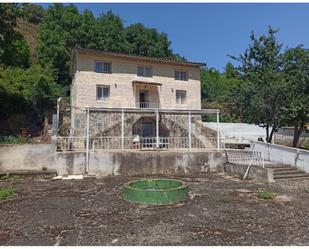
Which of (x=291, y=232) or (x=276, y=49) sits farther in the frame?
(x=276, y=49)

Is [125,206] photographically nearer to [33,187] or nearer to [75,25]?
[33,187]

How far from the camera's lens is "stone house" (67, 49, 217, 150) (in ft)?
75.6

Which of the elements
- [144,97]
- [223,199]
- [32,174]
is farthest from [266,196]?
[144,97]

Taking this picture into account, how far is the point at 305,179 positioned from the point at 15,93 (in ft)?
73.7

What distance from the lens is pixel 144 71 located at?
26906mm

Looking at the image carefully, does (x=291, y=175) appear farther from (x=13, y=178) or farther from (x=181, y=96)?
(x=181, y=96)

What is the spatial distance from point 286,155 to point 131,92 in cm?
1445

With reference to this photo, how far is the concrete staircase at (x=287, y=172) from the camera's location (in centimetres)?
1443

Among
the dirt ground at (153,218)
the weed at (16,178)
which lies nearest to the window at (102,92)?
the weed at (16,178)

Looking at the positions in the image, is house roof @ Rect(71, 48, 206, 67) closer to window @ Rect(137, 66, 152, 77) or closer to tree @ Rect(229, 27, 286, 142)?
window @ Rect(137, 66, 152, 77)

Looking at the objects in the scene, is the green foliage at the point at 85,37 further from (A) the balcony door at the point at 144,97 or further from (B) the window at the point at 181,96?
(B) the window at the point at 181,96

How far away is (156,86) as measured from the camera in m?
27.1

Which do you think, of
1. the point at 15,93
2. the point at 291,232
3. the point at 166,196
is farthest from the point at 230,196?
the point at 15,93

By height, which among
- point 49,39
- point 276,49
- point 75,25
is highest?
point 75,25
